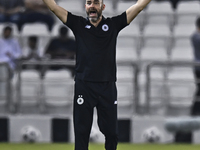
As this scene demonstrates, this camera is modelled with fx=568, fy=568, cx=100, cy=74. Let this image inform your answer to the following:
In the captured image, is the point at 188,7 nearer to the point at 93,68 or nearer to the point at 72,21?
the point at 72,21

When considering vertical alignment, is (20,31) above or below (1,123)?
above

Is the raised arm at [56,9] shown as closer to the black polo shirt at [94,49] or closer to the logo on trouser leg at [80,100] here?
the black polo shirt at [94,49]

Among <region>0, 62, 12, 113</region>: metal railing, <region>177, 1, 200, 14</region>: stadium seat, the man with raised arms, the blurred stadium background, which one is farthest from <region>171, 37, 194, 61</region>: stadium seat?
the man with raised arms

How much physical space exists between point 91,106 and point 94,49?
0.57 metres

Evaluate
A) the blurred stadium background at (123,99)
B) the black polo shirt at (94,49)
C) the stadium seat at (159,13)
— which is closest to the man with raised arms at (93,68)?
the black polo shirt at (94,49)

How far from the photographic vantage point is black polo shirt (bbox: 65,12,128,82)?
5645mm

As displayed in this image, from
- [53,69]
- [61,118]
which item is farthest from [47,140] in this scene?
[53,69]

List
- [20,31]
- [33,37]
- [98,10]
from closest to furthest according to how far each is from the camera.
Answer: [98,10]
[33,37]
[20,31]

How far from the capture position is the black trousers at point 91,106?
5.66m

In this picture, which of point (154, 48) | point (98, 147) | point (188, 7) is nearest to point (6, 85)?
point (98, 147)

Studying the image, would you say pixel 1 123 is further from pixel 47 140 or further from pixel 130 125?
pixel 130 125

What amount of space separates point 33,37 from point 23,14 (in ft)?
5.17

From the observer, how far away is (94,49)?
18.6 ft

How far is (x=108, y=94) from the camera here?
18.7ft
